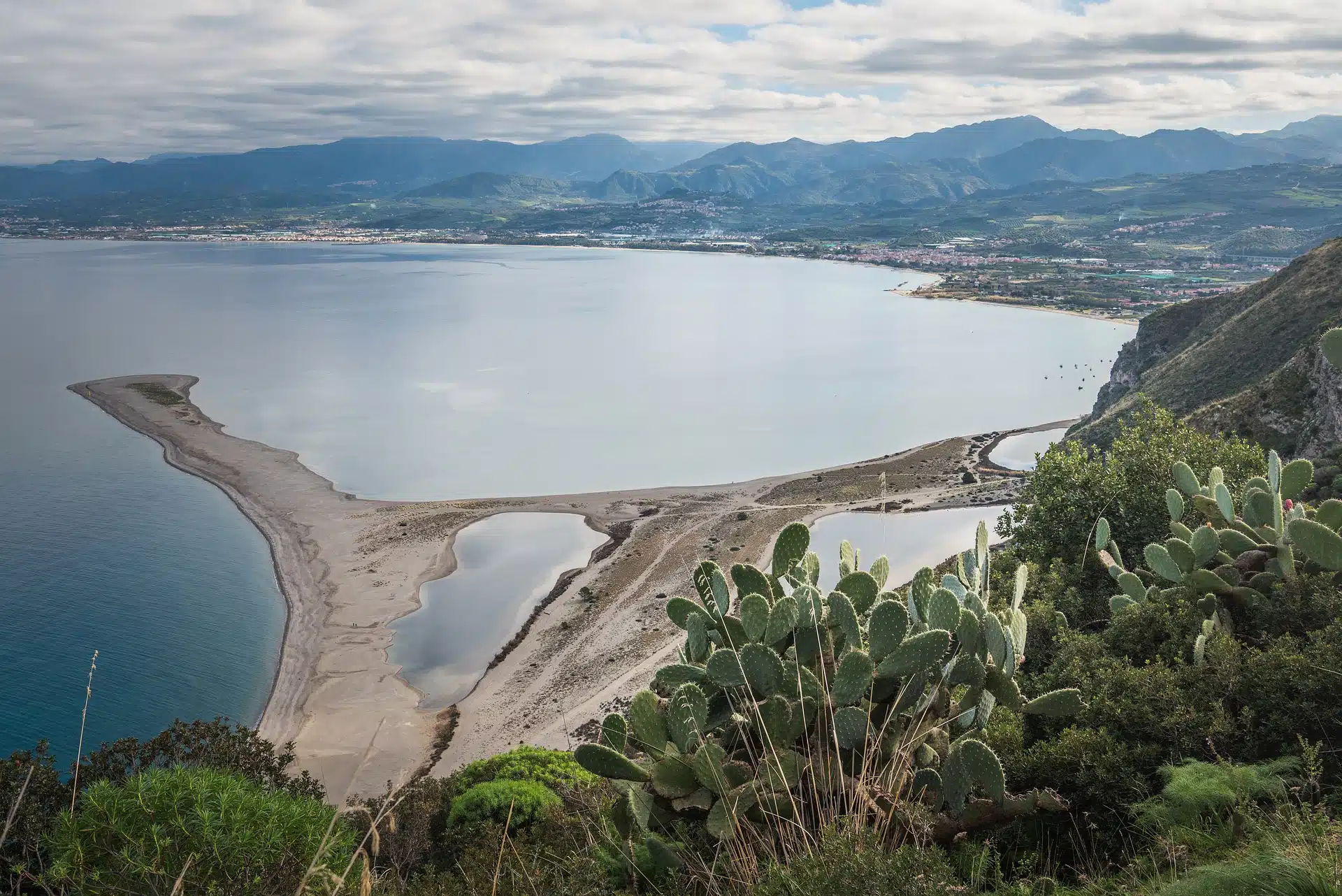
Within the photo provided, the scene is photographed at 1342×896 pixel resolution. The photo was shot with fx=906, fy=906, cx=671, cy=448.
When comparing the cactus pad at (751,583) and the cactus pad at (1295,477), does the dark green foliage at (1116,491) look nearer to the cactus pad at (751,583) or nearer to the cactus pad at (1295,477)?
the cactus pad at (1295,477)

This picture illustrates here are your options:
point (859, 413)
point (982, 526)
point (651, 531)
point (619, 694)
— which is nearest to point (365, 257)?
point (859, 413)

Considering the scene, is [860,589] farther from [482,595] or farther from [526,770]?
[482,595]

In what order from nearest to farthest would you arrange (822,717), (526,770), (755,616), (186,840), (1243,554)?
(822,717), (755,616), (186,840), (1243,554), (526,770)

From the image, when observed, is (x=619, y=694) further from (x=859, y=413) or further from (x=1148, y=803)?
(x=859, y=413)

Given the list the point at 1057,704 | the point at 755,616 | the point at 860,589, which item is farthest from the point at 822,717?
the point at 1057,704

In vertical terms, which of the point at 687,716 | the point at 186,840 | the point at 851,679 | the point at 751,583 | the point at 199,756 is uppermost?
the point at 751,583

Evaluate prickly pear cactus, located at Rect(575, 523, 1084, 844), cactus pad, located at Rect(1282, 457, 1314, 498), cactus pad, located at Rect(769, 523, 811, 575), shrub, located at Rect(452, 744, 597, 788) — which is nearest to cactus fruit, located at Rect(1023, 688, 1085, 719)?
prickly pear cactus, located at Rect(575, 523, 1084, 844)

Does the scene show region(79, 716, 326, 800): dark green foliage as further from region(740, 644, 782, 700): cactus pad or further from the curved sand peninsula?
region(740, 644, 782, 700): cactus pad

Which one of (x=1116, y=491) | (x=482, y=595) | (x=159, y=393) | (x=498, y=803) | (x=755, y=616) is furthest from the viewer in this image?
(x=159, y=393)
